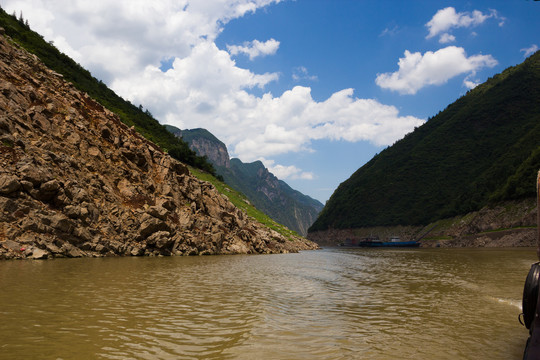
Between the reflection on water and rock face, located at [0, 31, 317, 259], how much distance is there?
10.0 metres

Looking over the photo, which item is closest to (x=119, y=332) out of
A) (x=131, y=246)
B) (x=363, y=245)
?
(x=131, y=246)

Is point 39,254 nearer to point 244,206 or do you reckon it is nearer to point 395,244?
point 244,206

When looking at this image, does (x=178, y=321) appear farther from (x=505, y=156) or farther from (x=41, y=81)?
(x=505, y=156)

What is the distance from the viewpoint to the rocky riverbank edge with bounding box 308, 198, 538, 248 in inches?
3423

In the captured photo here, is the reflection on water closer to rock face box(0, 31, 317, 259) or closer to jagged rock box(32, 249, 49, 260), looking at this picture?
jagged rock box(32, 249, 49, 260)

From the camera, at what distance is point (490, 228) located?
103 m

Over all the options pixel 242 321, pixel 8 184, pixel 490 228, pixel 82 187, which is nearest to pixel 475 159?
→ pixel 490 228

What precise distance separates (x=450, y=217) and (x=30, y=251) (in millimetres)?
152638

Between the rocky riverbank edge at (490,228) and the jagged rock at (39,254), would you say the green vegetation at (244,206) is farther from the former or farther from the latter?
the rocky riverbank edge at (490,228)

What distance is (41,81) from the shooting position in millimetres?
39062

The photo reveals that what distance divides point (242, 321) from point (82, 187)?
28446 mm

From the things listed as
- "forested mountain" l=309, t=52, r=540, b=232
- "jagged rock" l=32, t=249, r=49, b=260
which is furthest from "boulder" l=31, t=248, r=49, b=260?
"forested mountain" l=309, t=52, r=540, b=232

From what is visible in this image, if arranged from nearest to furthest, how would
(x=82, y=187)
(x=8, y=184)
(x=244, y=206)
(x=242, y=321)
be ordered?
(x=242, y=321)
(x=8, y=184)
(x=82, y=187)
(x=244, y=206)

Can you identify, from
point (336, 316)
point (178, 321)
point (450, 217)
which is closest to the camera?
point (178, 321)
